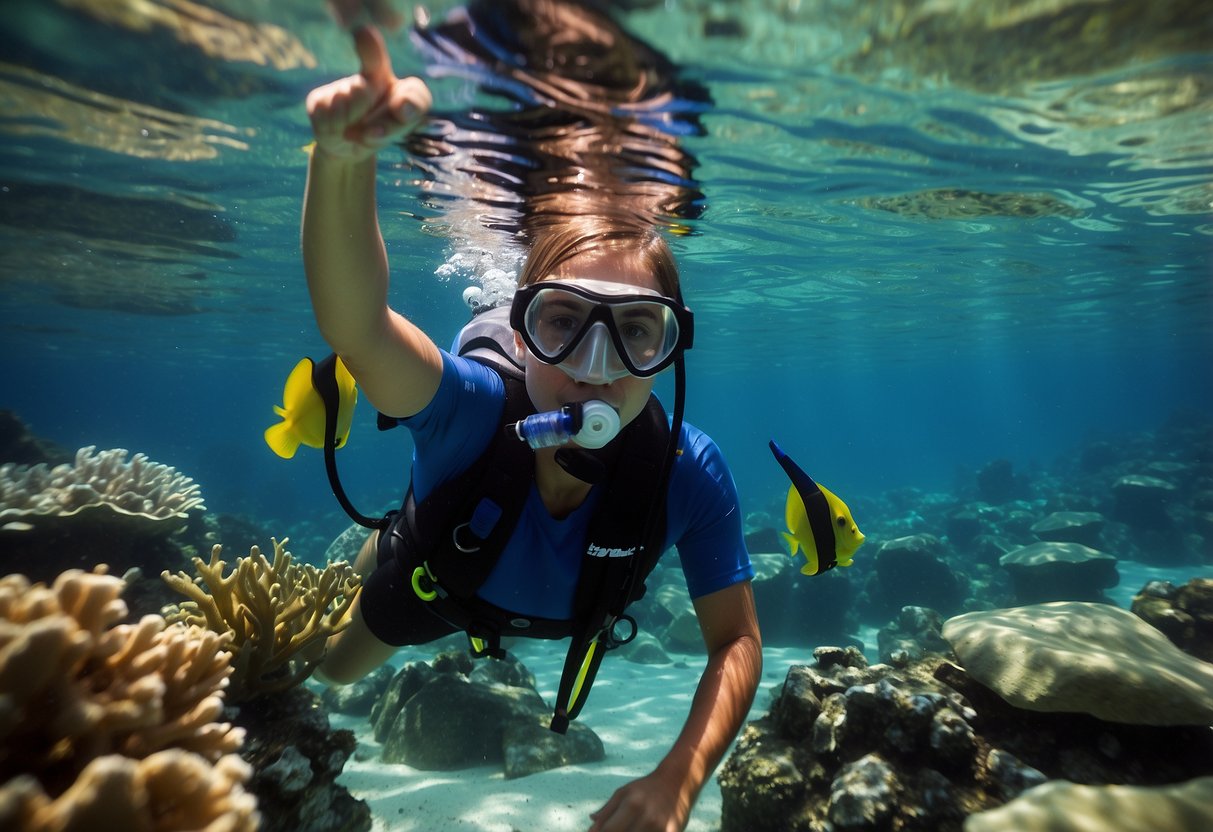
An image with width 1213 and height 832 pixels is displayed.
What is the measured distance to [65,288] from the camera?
69.8ft

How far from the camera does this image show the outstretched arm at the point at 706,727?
207 centimetres

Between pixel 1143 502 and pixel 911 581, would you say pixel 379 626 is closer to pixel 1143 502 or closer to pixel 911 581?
pixel 911 581

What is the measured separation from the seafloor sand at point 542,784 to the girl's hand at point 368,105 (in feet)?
14.7

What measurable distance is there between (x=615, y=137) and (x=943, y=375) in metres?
65.6

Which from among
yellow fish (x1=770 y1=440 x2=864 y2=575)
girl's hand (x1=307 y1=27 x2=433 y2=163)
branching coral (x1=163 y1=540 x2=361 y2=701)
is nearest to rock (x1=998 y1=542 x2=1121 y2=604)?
yellow fish (x1=770 y1=440 x2=864 y2=575)

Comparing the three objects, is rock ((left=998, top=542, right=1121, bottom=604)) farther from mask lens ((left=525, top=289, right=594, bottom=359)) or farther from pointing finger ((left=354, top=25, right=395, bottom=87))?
pointing finger ((left=354, top=25, right=395, bottom=87))

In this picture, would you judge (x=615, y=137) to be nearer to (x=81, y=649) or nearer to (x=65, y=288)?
(x=81, y=649)

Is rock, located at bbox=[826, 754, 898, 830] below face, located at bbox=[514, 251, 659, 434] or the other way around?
below

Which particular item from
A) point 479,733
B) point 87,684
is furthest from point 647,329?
point 479,733

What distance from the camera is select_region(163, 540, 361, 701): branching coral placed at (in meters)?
3.01

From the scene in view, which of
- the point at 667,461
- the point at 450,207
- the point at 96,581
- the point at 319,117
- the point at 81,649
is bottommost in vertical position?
the point at 81,649

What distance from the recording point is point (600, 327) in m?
2.91

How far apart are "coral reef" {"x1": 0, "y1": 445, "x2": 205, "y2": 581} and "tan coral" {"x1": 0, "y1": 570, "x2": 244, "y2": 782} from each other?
5451 millimetres

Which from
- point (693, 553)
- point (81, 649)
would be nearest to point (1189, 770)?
point (693, 553)
